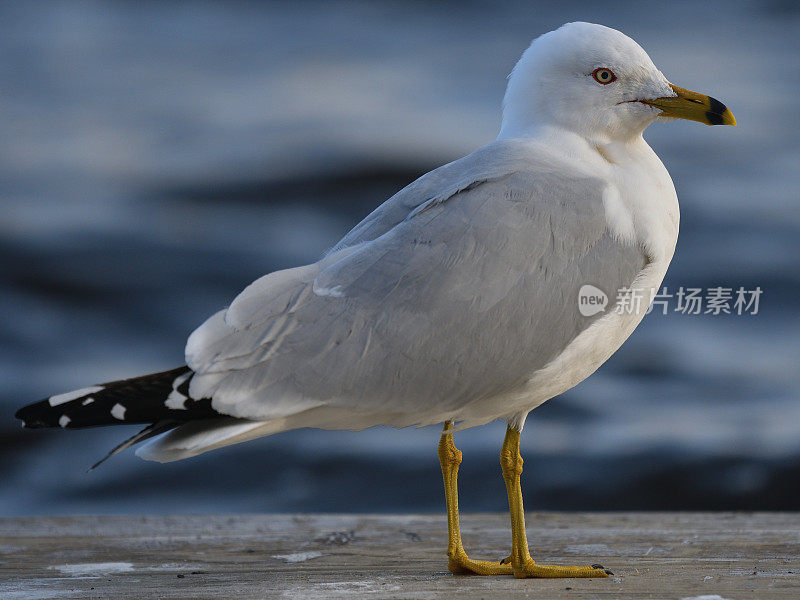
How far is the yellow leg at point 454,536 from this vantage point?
3.57 meters

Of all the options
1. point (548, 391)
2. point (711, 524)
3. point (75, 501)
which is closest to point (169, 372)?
point (548, 391)

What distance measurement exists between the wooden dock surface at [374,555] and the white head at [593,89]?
1.41 m

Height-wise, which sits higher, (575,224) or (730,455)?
(575,224)

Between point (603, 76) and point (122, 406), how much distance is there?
1890 mm

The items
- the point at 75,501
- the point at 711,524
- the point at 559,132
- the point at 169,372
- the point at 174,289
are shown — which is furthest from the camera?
the point at 174,289

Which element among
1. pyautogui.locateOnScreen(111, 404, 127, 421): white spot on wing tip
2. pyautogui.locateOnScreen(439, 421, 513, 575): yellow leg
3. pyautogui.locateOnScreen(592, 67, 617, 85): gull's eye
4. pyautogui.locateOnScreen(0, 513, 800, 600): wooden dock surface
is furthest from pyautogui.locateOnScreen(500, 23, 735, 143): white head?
pyautogui.locateOnScreen(111, 404, 127, 421): white spot on wing tip

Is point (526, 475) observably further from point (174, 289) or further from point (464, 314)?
point (464, 314)

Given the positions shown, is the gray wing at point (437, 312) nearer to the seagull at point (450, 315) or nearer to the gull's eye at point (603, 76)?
the seagull at point (450, 315)

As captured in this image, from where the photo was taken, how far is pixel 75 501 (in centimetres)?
832

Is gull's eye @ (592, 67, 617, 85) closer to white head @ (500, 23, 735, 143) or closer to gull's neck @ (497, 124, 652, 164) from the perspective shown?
white head @ (500, 23, 735, 143)

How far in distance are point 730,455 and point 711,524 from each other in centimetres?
448

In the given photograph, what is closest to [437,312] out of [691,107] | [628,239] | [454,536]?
[628,239]

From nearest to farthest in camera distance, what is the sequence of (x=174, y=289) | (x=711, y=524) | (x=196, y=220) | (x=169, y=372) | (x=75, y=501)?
(x=169, y=372), (x=711, y=524), (x=75, y=501), (x=174, y=289), (x=196, y=220)

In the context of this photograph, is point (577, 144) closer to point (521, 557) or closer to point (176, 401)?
point (521, 557)
